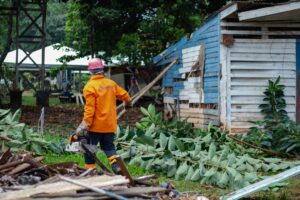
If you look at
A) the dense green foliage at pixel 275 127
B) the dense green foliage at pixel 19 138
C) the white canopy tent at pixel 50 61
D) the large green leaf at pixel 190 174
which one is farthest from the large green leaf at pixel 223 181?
the white canopy tent at pixel 50 61

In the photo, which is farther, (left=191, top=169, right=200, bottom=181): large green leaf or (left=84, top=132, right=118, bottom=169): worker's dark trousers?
(left=84, top=132, right=118, bottom=169): worker's dark trousers

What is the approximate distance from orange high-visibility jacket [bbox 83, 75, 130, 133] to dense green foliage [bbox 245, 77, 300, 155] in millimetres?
3897

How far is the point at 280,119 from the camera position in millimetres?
12430

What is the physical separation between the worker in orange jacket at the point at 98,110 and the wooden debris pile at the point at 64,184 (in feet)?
4.29

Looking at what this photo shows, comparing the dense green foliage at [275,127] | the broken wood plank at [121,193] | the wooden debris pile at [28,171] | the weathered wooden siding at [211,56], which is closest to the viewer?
the broken wood plank at [121,193]

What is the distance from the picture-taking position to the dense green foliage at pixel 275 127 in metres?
10.9

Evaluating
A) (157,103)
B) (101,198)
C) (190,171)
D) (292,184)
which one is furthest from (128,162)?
(157,103)

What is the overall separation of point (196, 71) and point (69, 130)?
151 inches

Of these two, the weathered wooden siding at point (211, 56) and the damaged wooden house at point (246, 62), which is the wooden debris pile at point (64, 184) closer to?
the damaged wooden house at point (246, 62)

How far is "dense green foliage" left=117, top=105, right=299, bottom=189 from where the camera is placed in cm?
813

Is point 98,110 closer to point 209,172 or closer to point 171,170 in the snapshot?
point 171,170

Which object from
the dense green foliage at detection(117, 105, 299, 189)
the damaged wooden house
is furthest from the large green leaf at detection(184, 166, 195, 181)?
the damaged wooden house

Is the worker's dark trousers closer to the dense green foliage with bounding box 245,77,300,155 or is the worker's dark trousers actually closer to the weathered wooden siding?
the dense green foliage with bounding box 245,77,300,155

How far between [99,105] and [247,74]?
565cm
